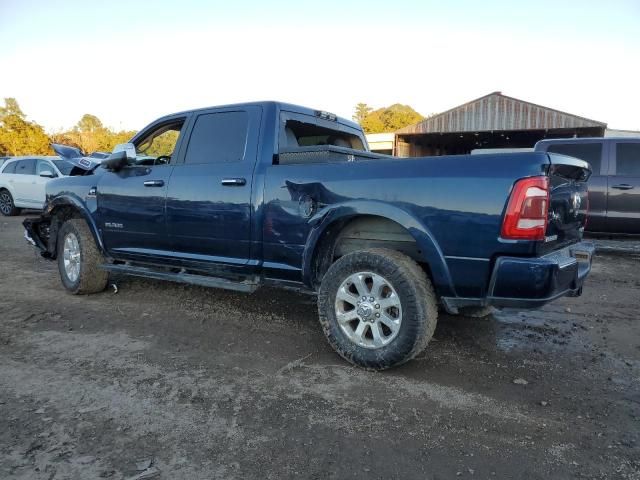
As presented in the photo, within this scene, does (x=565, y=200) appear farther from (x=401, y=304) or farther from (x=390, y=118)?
(x=390, y=118)

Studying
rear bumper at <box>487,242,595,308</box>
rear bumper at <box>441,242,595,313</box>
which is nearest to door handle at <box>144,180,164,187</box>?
rear bumper at <box>441,242,595,313</box>

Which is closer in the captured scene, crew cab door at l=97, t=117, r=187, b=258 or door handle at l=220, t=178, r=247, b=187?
door handle at l=220, t=178, r=247, b=187

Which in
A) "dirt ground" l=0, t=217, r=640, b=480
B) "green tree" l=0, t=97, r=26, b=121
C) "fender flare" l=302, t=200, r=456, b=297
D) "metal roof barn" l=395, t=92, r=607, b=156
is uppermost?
"green tree" l=0, t=97, r=26, b=121

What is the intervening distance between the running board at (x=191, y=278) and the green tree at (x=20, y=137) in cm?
3601

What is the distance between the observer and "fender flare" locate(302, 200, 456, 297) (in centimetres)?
311

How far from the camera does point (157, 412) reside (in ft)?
9.11

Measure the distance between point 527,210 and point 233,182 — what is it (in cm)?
230

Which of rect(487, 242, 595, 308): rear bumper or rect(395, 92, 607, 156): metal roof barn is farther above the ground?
rect(395, 92, 607, 156): metal roof barn

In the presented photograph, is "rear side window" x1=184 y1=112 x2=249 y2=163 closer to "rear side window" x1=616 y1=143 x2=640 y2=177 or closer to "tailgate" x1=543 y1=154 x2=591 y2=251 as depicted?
"tailgate" x1=543 y1=154 x2=591 y2=251

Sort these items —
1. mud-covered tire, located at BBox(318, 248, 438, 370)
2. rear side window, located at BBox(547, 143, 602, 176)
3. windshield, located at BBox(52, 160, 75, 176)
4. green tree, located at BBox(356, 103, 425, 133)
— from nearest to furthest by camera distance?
mud-covered tire, located at BBox(318, 248, 438, 370)
rear side window, located at BBox(547, 143, 602, 176)
windshield, located at BBox(52, 160, 75, 176)
green tree, located at BBox(356, 103, 425, 133)

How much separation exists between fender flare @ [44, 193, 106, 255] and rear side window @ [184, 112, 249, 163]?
1465 mm

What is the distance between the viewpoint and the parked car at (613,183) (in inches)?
289

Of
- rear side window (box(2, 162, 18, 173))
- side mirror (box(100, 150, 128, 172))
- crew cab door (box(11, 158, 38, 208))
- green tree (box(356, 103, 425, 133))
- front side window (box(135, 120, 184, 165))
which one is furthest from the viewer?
green tree (box(356, 103, 425, 133))

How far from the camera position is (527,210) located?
111 inches
